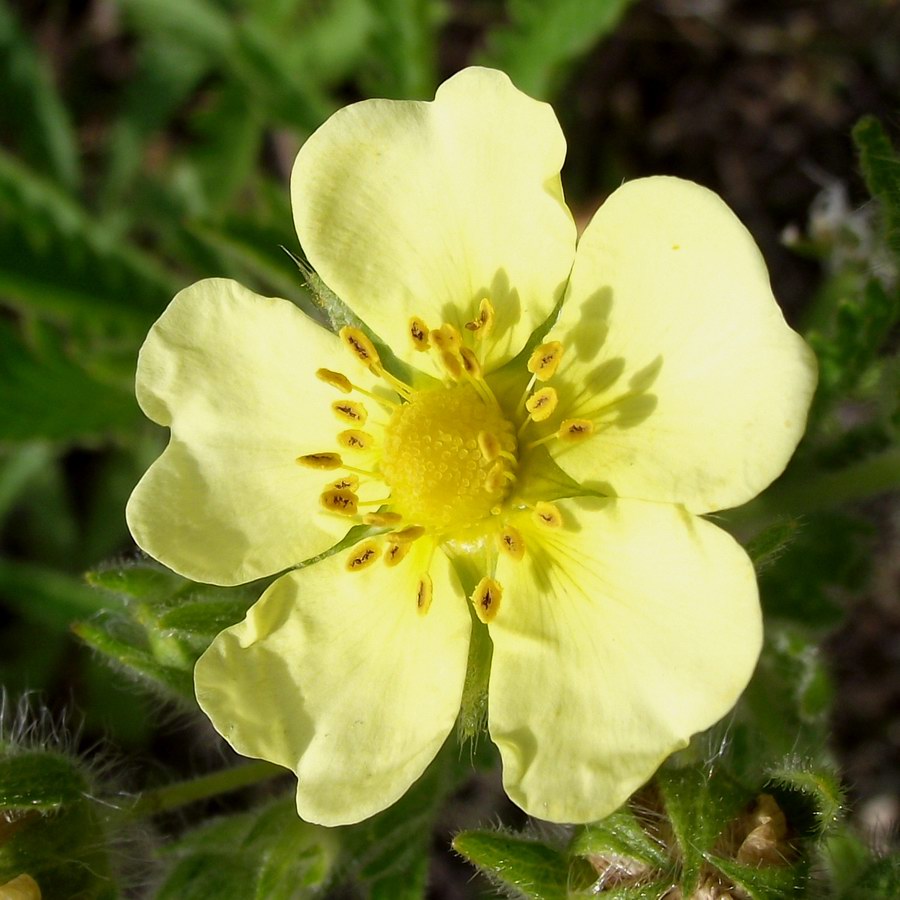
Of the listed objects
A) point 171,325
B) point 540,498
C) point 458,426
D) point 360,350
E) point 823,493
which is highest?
point 171,325

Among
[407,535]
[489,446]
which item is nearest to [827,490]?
[489,446]

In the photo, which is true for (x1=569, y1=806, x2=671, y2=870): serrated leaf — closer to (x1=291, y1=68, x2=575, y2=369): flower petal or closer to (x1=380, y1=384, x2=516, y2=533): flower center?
(x1=380, y1=384, x2=516, y2=533): flower center

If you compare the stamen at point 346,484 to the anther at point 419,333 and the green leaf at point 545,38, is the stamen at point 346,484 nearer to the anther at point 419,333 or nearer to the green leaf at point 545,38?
the anther at point 419,333

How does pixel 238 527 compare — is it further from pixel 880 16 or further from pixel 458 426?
pixel 880 16

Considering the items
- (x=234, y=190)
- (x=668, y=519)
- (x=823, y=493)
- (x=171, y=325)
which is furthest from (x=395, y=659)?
(x=234, y=190)

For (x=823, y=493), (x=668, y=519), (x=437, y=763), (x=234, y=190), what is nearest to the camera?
(x=668, y=519)

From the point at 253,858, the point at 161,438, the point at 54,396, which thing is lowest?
the point at 161,438

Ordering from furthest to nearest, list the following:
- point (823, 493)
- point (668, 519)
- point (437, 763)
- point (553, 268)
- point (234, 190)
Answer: point (234, 190) → point (823, 493) → point (437, 763) → point (553, 268) → point (668, 519)

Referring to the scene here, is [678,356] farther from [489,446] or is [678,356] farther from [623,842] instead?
[623,842]
